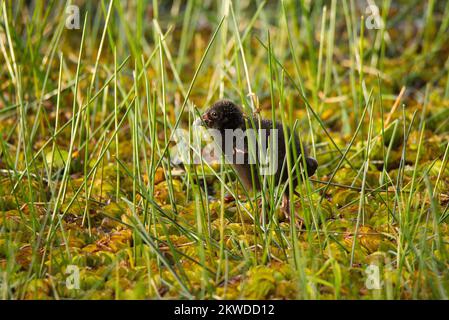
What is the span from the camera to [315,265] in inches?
81.6

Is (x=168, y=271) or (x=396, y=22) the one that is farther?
(x=396, y=22)

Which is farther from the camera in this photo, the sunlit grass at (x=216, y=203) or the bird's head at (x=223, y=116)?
the bird's head at (x=223, y=116)

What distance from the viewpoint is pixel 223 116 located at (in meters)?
2.86

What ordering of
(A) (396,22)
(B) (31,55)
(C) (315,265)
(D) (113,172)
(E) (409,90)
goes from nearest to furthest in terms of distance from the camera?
1. (C) (315,265)
2. (D) (113,172)
3. (B) (31,55)
4. (E) (409,90)
5. (A) (396,22)

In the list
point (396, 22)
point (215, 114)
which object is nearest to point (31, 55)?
point (215, 114)

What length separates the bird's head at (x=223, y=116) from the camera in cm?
→ 286

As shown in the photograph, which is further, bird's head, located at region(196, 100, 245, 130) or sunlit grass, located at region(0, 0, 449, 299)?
bird's head, located at region(196, 100, 245, 130)

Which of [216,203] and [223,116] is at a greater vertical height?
[223,116]

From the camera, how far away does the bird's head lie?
2857 millimetres

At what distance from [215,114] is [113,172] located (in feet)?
1.84

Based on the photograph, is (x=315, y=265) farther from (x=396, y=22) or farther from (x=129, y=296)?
(x=396, y=22)

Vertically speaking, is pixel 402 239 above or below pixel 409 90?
below
